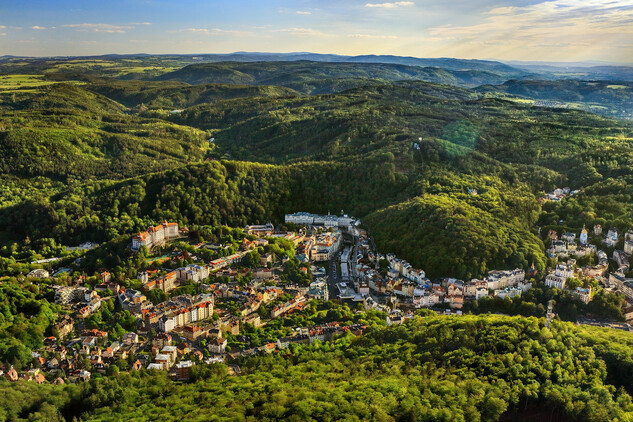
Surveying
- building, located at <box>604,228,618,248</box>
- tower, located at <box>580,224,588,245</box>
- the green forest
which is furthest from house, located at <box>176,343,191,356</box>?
building, located at <box>604,228,618,248</box>

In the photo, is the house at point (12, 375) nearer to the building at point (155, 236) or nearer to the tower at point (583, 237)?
the building at point (155, 236)

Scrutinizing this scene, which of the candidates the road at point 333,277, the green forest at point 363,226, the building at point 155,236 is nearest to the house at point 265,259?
the green forest at point 363,226

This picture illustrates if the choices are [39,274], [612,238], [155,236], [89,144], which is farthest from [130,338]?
[89,144]

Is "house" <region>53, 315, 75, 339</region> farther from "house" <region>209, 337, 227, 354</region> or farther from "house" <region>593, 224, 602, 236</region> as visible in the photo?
"house" <region>593, 224, 602, 236</region>

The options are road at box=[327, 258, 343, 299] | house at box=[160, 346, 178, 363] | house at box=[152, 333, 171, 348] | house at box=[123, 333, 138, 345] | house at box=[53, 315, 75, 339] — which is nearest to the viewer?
house at box=[160, 346, 178, 363]

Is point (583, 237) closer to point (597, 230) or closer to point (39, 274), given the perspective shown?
point (597, 230)

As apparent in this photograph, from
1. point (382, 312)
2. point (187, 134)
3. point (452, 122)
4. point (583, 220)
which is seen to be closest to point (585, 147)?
point (452, 122)
